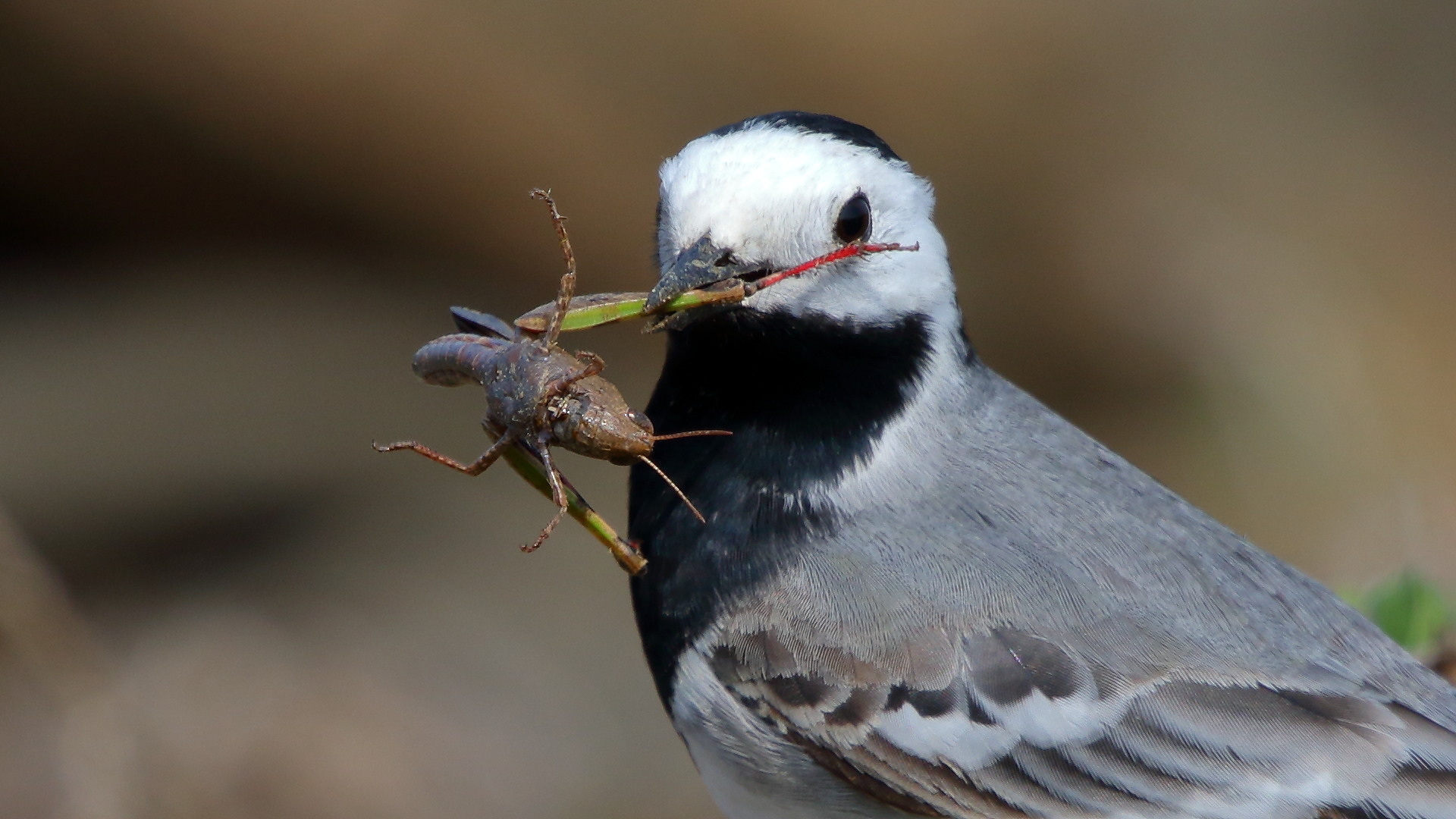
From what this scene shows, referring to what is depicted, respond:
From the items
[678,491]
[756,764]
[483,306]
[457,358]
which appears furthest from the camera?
[483,306]

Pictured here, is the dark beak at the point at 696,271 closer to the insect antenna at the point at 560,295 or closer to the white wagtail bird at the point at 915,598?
the white wagtail bird at the point at 915,598

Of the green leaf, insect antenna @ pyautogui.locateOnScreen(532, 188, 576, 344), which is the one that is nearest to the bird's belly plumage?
insect antenna @ pyautogui.locateOnScreen(532, 188, 576, 344)

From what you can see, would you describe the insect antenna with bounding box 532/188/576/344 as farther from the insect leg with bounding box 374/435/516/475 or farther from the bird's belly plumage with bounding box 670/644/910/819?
the bird's belly plumage with bounding box 670/644/910/819

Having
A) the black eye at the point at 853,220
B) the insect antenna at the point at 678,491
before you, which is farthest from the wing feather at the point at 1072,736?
the black eye at the point at 853,220

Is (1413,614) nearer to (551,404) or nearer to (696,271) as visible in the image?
(696,271)

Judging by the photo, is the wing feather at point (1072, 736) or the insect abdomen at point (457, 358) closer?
the wing feather at point (1072, 736)

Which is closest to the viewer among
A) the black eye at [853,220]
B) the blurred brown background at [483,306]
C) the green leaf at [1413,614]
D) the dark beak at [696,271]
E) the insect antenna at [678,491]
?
the dark beak at [696,271]

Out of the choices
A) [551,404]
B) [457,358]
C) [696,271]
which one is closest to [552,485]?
[551,404]

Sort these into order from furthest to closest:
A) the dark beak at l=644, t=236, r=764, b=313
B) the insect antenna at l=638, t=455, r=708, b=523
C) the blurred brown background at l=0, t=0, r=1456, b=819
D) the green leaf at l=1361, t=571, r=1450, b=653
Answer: the blurred brown background at l=0, t=0, r=1456, b=819 < the green leaf at l=1361, t=571, r=1450, b=653 < the insect antenna at l=638, t=455, r=708, b=523 < the dark beak at l=644, t=236, r=764, b=313
